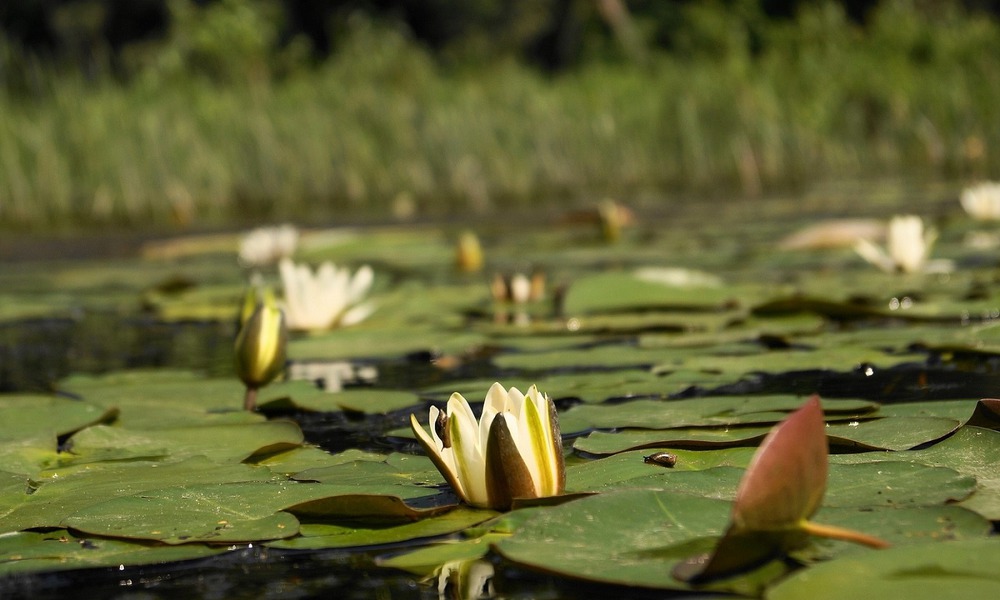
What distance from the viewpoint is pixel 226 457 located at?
1.36 m

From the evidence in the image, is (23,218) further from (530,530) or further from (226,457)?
(530,530)

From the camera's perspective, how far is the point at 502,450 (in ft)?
3.27

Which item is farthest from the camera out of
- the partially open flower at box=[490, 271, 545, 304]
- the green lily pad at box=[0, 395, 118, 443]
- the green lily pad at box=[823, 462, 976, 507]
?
the partially open flower at box=[490, 271, 545, 304]

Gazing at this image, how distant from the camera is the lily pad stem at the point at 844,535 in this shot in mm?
833

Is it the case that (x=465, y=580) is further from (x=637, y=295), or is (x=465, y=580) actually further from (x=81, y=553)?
(x=637, y=295)

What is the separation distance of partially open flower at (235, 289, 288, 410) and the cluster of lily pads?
62 mm

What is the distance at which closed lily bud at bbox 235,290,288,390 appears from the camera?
1.61 meters

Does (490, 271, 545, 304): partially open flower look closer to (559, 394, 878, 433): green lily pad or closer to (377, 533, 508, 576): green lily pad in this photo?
(559, 394, 878, 433): green lily pad

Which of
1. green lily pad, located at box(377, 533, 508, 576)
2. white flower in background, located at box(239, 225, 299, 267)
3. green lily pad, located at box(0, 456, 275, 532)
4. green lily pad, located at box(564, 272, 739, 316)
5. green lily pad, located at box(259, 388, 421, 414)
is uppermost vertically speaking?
white flower in background, located at box(239, 225, 299, 267)

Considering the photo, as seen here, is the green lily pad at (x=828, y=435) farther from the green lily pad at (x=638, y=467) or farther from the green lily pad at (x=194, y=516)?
the green lily pad at (x=194, y=516)

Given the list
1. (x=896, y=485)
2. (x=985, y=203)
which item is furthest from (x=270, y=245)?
(x=896, y=485)

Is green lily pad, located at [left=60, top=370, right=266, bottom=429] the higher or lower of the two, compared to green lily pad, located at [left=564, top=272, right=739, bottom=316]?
lower

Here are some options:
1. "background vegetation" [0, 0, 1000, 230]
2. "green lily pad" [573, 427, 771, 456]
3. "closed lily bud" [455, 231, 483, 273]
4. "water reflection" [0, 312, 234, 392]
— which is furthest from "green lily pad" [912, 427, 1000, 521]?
"background vegetation" [0, 0, 1000, 230]

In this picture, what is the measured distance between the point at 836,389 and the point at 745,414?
0.96 ft
